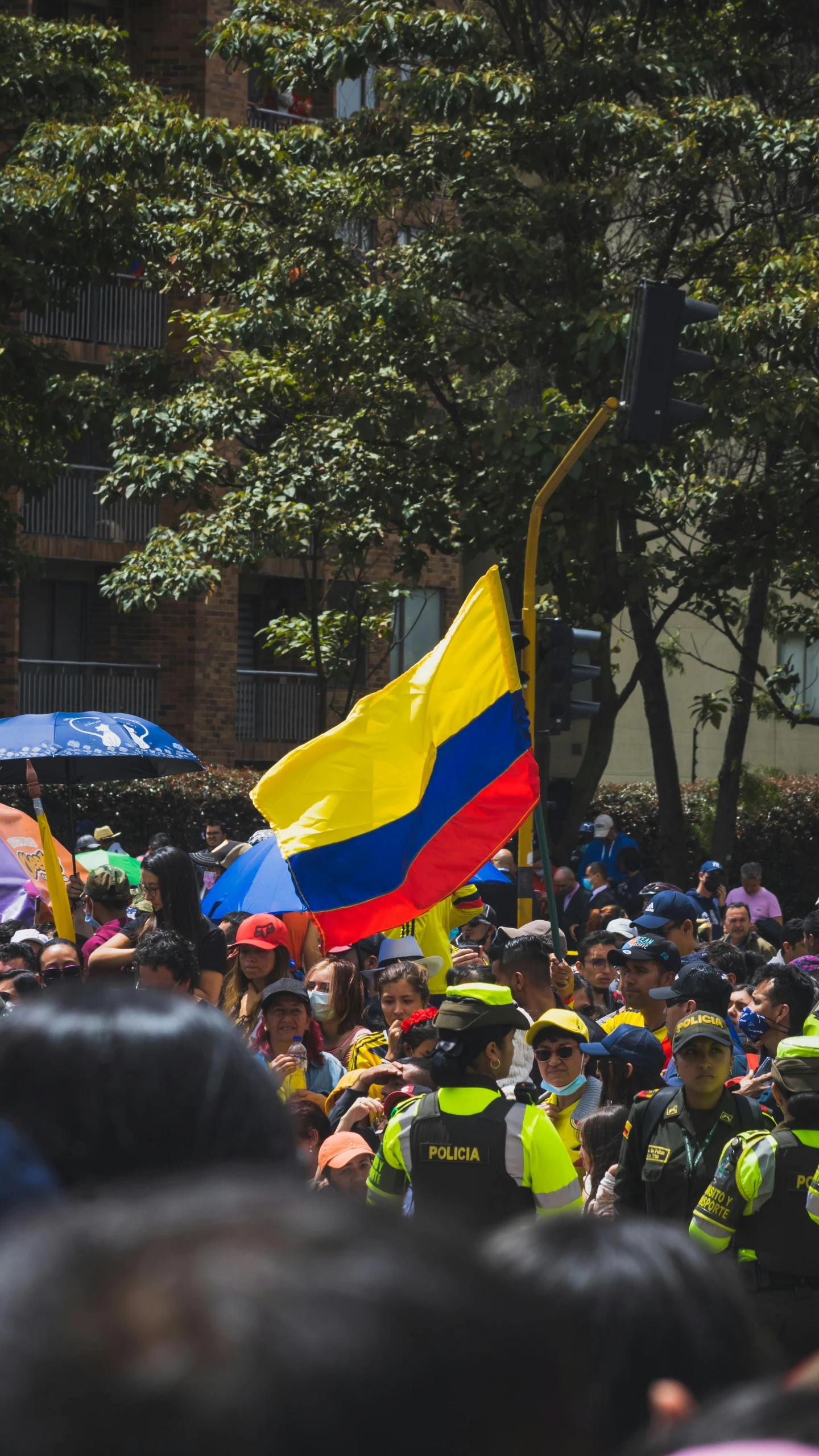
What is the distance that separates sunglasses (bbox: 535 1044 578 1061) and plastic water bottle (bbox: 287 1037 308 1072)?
95 centimetres

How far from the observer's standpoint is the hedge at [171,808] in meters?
20.7

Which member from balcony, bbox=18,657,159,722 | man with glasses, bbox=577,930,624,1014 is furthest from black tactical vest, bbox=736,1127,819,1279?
balcony, bbox=18,657,159,722

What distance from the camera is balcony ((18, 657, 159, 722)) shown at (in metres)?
23.8

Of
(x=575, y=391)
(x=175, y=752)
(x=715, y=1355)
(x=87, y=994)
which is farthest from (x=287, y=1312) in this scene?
(x=575, y=391)

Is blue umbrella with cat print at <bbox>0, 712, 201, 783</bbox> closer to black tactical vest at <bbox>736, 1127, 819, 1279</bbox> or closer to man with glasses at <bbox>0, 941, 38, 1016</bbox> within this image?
man with glasses at <bbox>0, 941, 38, 1016</bbox>

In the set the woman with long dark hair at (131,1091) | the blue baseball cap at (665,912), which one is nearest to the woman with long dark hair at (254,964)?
the blue baseball cap at (665,912)

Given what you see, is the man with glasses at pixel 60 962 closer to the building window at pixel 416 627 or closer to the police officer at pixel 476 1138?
the police officer at pixel 476 1138

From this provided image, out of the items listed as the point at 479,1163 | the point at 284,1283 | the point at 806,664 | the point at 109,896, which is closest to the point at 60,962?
the point at 109,896

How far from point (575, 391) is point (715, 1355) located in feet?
43.2

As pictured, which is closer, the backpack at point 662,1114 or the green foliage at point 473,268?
the backpack at point 662,1114

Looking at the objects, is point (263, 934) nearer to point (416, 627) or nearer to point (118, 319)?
point (118, 319)

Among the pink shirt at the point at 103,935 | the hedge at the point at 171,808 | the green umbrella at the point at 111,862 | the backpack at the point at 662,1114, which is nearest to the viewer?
the backpack at the point at 662,1114

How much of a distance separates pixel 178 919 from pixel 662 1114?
2228mm

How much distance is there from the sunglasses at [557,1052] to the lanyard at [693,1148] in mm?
814
